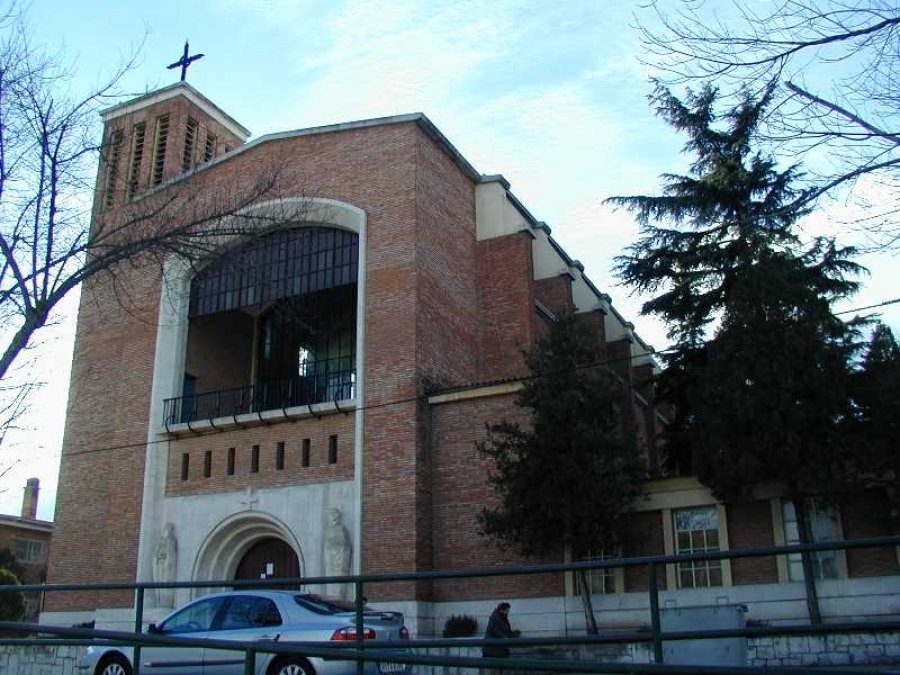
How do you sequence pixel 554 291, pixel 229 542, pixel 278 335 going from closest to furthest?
pixel 229 542, pixel 278 335, pixel 554 291

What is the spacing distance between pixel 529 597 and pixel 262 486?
7656mm

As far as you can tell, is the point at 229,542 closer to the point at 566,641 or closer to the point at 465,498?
the point at 465,498

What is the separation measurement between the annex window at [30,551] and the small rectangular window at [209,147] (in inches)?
1206

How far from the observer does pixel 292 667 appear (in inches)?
412

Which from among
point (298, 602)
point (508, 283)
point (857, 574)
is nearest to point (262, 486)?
point (508, 283)

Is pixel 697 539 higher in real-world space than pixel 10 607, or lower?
higher

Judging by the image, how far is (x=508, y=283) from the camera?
27062 mm

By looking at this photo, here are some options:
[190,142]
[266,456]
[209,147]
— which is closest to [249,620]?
[266,456]

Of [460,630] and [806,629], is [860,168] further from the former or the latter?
[460,630]

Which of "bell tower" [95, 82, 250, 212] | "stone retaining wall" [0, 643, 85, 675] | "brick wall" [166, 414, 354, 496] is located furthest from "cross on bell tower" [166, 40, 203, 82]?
"stone retaining wall" [0, 643, 85, 675]

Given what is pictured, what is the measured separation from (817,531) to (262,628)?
1193 centimetres

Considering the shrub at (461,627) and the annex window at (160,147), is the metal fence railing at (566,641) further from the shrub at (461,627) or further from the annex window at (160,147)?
the annex window at (160,147)

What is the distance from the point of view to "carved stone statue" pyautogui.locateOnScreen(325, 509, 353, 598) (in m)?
21.9

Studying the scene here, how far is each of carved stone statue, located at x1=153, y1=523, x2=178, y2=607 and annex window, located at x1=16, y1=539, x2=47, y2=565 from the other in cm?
3250
